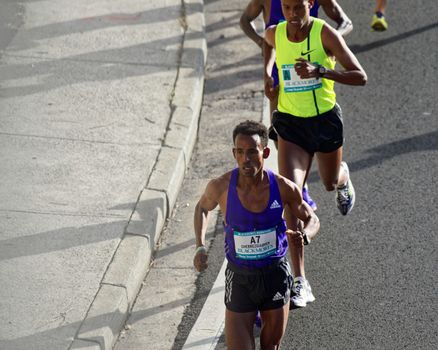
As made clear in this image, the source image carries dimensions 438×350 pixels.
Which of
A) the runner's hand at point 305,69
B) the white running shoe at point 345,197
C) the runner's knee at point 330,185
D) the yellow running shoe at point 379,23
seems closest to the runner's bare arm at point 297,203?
the runner's hand at point 305,69

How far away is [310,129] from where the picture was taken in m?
7.73

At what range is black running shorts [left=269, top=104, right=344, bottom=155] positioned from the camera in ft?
25.4

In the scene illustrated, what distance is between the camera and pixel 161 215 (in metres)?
8.52

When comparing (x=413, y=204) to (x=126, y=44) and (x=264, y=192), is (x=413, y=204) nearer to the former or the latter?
(x=264, y=192)

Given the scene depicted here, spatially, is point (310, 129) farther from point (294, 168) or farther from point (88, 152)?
point (88, 152)

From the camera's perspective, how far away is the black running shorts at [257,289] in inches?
250

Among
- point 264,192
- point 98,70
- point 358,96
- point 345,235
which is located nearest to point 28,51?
point 98,70

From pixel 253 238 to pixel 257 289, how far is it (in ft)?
0.99

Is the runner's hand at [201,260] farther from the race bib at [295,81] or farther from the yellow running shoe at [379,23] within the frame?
the yellow running shoe at [379,23]

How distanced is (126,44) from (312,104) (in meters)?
4.25

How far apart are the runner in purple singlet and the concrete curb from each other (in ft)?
3.35

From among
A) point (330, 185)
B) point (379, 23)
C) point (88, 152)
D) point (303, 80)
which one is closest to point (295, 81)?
point (303, 80)

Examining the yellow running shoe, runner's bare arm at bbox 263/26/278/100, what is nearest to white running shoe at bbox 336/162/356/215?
runner's bare arm at bbox 263/26/278/100

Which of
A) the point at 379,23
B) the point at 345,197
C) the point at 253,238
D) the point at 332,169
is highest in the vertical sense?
the point at 253,238
